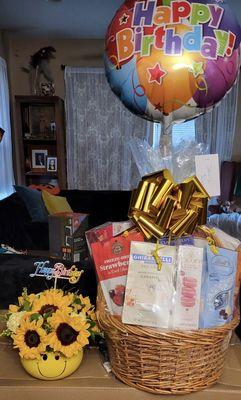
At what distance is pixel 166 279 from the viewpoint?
641 millimetres

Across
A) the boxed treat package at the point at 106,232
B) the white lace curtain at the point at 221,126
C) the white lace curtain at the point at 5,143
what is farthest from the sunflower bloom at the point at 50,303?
the white lace curtain at the point at 221,126

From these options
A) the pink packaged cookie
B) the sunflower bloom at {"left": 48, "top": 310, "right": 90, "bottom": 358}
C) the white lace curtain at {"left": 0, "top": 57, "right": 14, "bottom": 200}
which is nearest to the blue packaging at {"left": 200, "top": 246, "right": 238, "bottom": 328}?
the pink packaged cookie

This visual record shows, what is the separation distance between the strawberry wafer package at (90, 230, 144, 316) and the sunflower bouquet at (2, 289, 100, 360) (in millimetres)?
80

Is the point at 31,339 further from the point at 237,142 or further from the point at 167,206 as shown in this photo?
the point at 237,142

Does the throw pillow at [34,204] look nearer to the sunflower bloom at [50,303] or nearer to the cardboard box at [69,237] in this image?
the cardboard box at [69,237]

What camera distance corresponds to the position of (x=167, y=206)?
0.66m

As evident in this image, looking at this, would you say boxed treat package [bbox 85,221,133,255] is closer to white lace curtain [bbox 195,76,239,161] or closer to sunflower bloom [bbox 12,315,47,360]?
sunflower bloom [bbox 12,315,47,360]

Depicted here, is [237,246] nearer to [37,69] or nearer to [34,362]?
[34,362]

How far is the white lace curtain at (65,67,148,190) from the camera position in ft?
14.1

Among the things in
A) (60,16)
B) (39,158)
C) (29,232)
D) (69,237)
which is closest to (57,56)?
(60,16)

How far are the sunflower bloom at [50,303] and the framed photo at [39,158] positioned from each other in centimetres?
368

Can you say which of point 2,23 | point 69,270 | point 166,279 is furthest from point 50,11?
point 166,279

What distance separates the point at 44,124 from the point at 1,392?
3.86 meters

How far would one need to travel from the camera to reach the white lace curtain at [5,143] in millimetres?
3885
